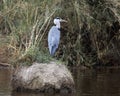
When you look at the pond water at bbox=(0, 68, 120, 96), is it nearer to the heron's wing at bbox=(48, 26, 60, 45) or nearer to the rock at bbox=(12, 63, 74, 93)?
the rock at bbox=(12, 63, 74, 93)

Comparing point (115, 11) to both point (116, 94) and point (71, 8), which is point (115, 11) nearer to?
point (71, 8)

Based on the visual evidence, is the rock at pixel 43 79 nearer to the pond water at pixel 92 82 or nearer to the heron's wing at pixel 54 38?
the pond water at pixel 92 82

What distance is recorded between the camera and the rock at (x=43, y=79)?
10.7m

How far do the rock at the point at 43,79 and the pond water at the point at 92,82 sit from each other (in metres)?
0.26

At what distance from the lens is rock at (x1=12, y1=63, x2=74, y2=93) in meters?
10.7

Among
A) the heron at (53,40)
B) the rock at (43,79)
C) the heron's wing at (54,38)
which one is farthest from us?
the heron's wing at (54,38)

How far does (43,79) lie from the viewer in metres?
10.7

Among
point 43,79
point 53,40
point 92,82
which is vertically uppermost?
point 53,40

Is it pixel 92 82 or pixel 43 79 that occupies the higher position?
pixel 43 79

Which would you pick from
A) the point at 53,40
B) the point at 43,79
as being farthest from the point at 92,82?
the point at 43,79

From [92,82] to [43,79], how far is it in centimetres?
213

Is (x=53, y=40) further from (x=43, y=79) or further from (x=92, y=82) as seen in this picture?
(x=43, y=79)

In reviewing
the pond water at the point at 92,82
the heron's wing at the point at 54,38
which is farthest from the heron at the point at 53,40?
the pond water at the point at 92,82

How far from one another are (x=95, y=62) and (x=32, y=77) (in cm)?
567
